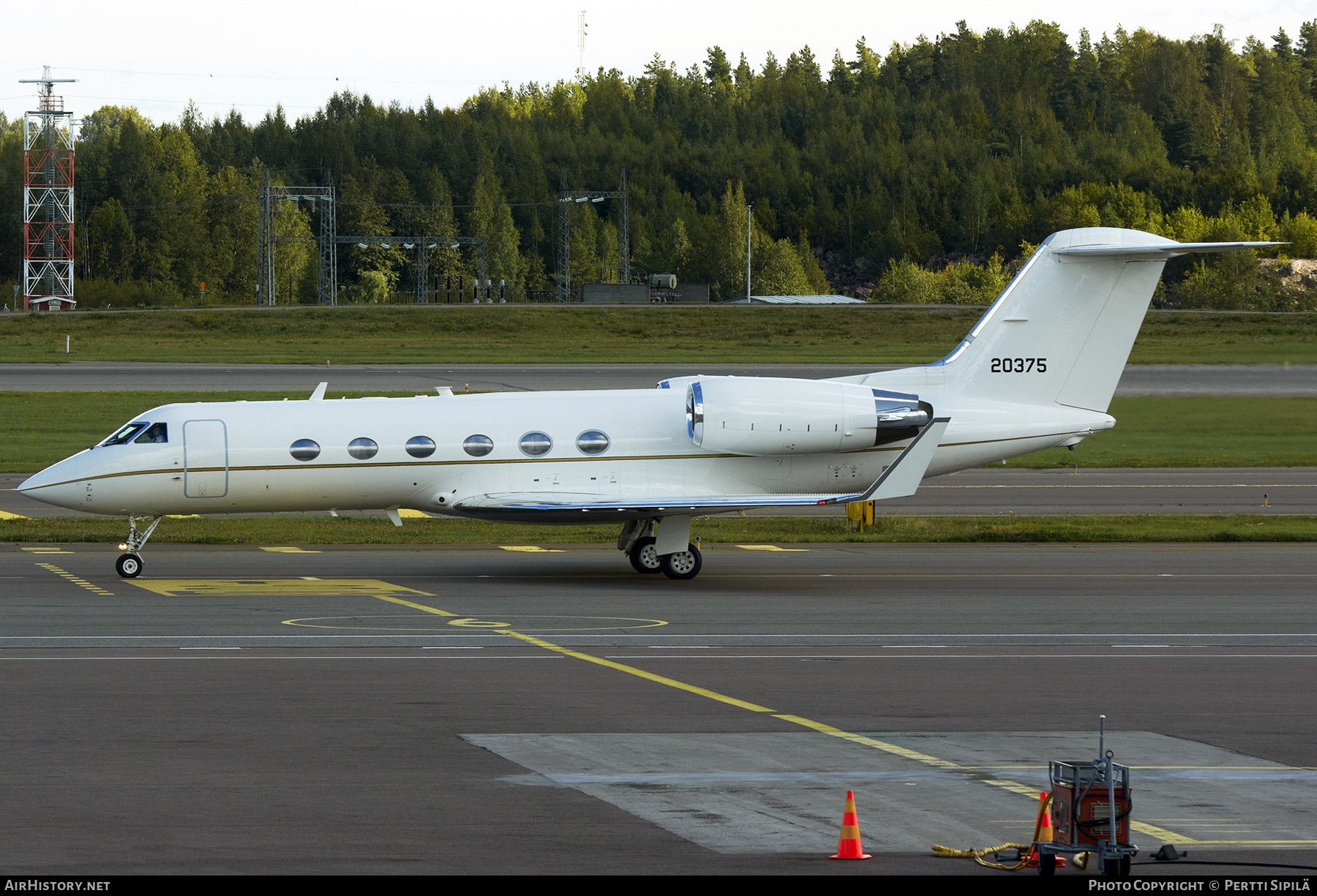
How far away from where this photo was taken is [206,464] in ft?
85.6

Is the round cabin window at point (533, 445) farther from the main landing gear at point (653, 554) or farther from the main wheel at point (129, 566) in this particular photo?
the main wheel at point (129, 566)

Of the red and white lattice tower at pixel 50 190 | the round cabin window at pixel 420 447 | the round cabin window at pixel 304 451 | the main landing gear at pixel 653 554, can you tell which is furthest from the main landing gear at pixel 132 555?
the red and white lattice tower at pixel 50 190

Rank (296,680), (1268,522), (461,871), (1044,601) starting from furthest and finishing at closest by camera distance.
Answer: (1268,522) < (1044,601) < (296,680) < (461,871)

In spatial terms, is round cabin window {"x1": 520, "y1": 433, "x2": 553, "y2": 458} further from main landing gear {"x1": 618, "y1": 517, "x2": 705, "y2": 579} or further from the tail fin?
the tail fin

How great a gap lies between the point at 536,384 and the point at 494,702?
51586 mm

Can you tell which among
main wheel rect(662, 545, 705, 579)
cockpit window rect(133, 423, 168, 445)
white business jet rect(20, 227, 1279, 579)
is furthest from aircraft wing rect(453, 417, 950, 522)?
cockpit window rect(133, 423, 168, 445)

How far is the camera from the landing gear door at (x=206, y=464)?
2608cm

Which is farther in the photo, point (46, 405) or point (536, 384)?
point (536, 384)

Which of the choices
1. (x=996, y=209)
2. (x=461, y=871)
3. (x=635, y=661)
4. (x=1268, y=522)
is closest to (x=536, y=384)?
(x=1268, y=522)

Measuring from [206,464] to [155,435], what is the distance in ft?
3.63

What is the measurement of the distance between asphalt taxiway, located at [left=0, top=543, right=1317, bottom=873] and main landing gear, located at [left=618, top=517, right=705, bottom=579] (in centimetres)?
39

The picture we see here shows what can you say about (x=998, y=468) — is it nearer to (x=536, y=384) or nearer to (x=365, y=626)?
(x=536, y=384)

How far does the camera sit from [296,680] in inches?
666

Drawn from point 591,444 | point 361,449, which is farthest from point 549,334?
point 361,449
